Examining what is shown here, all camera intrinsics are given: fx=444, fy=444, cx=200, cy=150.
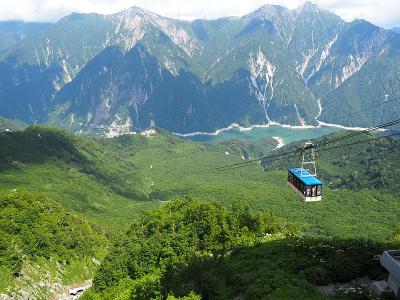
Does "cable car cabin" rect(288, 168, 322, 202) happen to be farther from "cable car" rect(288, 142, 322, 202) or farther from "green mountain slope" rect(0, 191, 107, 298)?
"green mountain slope" rect(0, 191, 107, 298)

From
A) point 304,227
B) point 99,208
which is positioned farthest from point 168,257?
point 99,208

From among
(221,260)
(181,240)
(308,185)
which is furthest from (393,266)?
(181,240)

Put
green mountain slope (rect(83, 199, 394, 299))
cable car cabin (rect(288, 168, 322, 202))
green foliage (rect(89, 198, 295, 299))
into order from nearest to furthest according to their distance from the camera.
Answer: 1. green mountain slope (rect(83, 199, 394, 299))
2. cable car cabin (rect(288, 168, 322, 202))
3. green foliage (rect(89, 198, 295, 299))

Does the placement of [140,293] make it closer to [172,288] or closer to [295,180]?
[172,288]

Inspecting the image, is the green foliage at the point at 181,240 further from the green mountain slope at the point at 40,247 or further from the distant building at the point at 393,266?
the distant building at the point at 393,266

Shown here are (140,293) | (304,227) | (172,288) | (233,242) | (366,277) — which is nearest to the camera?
(172,288)

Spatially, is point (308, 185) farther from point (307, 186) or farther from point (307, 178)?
point (307, 178)

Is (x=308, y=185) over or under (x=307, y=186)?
over

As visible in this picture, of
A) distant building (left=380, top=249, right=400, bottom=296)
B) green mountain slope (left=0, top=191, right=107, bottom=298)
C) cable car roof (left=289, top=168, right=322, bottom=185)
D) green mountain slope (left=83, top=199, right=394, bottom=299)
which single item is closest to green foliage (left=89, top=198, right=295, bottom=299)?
green mountain slope (left=83, top=199, right=394, bottom=299)
